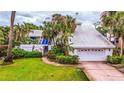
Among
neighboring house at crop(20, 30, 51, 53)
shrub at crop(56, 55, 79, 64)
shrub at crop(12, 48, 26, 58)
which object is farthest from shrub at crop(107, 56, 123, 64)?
shrub at crop(12, 48, 26, 58)

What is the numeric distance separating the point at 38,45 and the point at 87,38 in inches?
25.8

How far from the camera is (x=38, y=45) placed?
4277 millimetres

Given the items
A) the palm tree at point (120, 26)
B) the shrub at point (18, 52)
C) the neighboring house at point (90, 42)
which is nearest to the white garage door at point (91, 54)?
the neighboring house at point (90, 42)

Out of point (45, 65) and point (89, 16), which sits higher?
point (89, 16)

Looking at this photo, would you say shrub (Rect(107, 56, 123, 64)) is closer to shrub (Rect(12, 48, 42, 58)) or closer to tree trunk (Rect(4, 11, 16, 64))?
shrub (Rect(12, 48, 42, 58))

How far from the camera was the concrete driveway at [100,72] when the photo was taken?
4250 millimetres

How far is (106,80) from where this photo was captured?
425 cm

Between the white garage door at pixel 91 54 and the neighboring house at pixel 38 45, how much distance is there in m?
0.44

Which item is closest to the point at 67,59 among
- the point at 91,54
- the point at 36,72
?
the point at 91,54

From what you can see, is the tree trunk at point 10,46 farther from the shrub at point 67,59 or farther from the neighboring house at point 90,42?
the neighboring house at point 90,42
